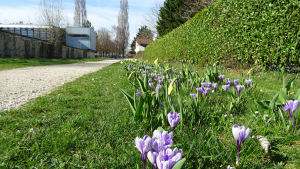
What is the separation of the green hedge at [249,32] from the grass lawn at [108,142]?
3479 millimetres

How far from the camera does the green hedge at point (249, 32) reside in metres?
4.55

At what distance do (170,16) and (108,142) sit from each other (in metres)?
26.4

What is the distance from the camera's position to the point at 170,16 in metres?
26.0

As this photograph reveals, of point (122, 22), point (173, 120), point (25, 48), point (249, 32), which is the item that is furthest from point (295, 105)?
point (122, 22)

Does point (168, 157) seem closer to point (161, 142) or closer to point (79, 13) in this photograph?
point (161, 142)

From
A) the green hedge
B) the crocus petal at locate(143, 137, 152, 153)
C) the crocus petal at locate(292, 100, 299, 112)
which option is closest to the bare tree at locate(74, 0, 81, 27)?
the green hedge

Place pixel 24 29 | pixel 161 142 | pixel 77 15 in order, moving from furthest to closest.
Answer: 1. pixel 77 15
2. pixel 24 29
3. pixel 161 142

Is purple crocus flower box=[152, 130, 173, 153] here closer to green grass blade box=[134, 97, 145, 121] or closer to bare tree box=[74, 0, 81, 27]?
green grass blade box=[134, 97, 145, 121]

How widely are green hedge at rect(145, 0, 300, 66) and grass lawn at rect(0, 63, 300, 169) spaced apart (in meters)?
3.48

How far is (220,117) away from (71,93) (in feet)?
10.3

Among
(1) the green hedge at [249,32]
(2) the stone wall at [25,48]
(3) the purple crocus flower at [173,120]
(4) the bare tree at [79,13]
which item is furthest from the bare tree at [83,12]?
(3) the purple crocus flower at [173,120]

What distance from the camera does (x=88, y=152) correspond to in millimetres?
1616

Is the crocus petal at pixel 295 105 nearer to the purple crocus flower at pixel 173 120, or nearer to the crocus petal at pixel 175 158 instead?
the purple crocus flower at pixel 173 120

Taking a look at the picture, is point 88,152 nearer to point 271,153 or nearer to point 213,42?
point 271,153
